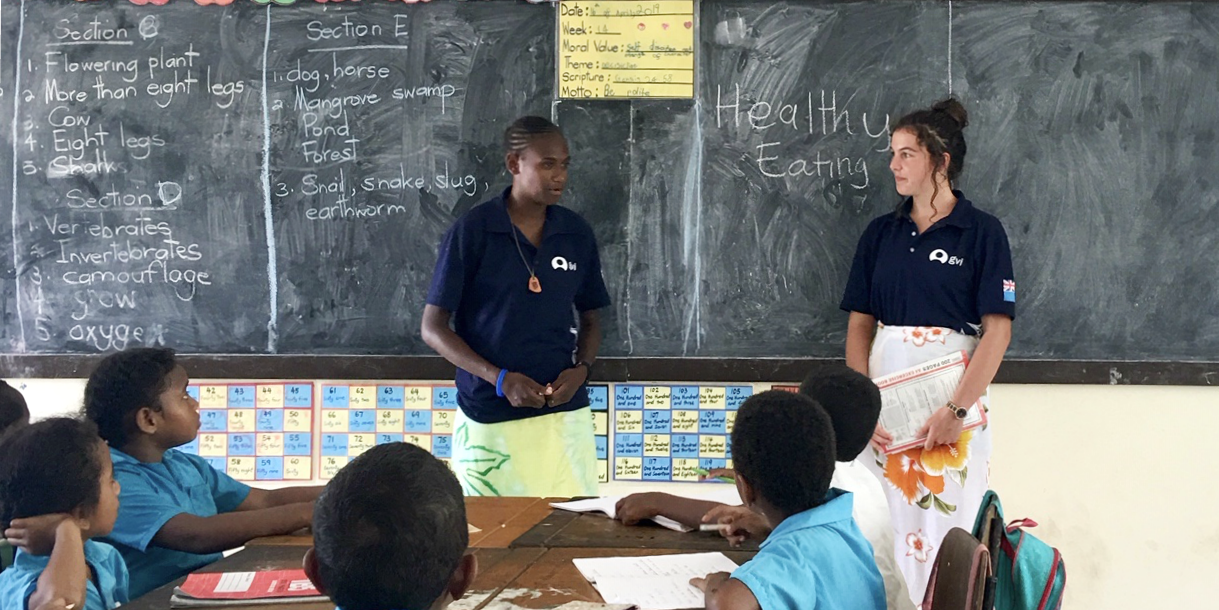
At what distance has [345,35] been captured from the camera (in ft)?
11.5

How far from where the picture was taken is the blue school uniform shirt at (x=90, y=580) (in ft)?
5.53

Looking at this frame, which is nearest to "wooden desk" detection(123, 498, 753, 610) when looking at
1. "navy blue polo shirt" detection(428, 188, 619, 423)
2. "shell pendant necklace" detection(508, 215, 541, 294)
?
"navy blue polo shirt" detection(428, 188, 619, 423)

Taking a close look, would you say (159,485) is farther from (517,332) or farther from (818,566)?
(818,566)

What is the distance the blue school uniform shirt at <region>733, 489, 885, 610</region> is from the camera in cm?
150

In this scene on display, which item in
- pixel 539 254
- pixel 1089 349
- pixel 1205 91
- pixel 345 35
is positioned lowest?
pixel 1089 349

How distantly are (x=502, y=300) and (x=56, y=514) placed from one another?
143 centimetres

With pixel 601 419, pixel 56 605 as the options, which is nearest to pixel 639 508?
pixel 56 605

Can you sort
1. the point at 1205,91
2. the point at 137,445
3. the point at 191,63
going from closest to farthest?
1. the point at 137,445
2. the point at 1205,91
3. the point at 191,63

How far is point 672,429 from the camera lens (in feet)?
11.4

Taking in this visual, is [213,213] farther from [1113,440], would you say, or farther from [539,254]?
[1113,440]

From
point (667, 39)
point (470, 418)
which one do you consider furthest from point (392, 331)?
point (667, 39)

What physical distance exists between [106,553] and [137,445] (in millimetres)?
361

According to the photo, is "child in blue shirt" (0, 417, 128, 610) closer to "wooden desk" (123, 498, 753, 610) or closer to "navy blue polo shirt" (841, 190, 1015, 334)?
"wooden desk" (123, 498, 753, 610)

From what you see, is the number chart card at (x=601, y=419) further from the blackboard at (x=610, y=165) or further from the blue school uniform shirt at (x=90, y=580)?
the blue school uniform shirt at (x=90, y=580)
